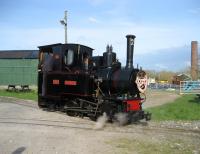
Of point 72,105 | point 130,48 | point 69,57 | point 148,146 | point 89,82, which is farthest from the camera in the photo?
point 69,57

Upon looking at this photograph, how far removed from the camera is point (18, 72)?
124 feet

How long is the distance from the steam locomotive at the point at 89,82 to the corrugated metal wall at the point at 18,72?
66.3 ft

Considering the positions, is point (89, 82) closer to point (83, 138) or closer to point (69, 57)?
point (69, 57)

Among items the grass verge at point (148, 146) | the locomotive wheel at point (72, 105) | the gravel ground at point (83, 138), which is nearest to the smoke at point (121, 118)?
the gravel ground at point (83, 138)

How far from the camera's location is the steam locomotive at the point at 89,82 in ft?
45.5

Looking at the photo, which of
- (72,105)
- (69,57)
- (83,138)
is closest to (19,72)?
(69,57)

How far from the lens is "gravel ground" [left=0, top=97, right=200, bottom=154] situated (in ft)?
30.3

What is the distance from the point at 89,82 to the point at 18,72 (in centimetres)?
2431

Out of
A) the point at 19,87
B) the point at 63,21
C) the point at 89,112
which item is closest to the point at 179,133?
the point at 89,112

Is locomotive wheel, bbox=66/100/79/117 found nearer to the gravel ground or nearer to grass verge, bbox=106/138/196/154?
the gravel ground

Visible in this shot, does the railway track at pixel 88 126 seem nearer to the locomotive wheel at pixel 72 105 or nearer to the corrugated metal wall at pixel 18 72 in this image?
the locomotive wheel at pixel 72 105

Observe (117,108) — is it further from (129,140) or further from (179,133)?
(129,140)

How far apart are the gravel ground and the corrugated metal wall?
22877 millimetres

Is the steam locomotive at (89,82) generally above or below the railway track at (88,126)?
above
